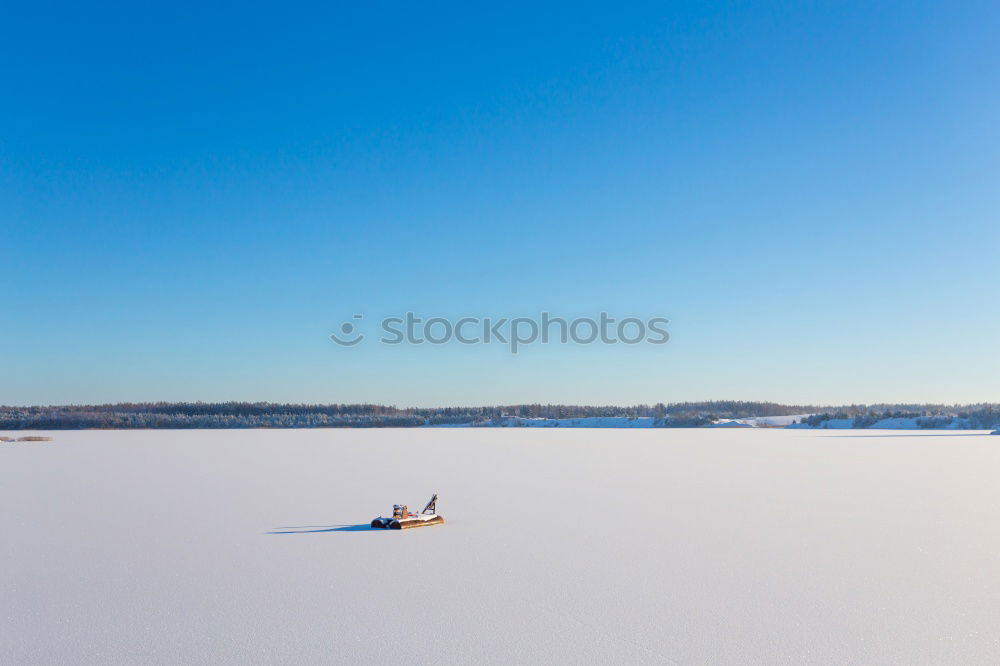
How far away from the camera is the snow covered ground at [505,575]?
12.4ft

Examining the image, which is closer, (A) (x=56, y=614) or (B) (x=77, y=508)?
(A) (x=56, y=614)

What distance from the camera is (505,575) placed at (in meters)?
5.31

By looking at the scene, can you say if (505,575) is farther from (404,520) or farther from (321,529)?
(321,529)

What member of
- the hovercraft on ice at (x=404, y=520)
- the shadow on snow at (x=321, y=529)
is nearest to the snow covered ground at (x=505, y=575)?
the shadow on snow at (x=321, y=529)

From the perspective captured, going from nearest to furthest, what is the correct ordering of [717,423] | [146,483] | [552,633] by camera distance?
[552,633] < [146,483] < [717,423]

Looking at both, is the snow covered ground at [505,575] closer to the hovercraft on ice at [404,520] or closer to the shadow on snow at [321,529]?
the shadow on snow at [321,529]

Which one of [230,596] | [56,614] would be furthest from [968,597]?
[56,614]

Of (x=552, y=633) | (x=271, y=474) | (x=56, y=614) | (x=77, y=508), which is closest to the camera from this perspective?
(x=552, y=633)

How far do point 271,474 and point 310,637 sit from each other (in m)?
9.78

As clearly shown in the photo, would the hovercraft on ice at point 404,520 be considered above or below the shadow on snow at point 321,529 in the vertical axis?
above

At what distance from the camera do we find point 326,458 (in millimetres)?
17703

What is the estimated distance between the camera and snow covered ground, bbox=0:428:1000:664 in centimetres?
377

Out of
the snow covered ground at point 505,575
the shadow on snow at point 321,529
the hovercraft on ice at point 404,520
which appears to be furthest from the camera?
the hovercraft on ice at point 404,520

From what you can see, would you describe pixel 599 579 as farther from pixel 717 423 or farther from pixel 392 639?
pixel 717 423
